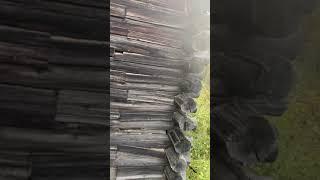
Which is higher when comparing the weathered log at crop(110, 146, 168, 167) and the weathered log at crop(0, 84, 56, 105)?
the weathered log at crop(0, 84, 56, 105)

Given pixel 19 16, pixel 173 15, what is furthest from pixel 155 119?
pixel 19 16

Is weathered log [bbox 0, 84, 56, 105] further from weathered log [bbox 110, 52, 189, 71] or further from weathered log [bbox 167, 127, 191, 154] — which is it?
weathered log [bbox 167, 127, 191, 154]

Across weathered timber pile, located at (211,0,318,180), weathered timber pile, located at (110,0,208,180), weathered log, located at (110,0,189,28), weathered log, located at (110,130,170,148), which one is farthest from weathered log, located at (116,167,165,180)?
weathered timber pile, located at (211,0,318,180)

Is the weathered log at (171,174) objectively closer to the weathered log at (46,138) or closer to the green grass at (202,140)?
the green grass at (202,140)

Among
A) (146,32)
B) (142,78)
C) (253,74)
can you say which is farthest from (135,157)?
(253,74)

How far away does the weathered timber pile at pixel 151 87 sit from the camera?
69.6 inches

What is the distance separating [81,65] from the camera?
774 millimetres

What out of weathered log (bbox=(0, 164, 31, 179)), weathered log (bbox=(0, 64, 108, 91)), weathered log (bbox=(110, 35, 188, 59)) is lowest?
weathered log (bbox=(0, 164, 31, 179))

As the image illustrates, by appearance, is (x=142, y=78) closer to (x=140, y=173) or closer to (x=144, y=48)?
(x=144, y=48)

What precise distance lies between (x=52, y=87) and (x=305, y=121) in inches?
21.1

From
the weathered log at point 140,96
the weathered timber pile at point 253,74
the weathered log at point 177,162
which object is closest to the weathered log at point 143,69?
the weathered log at point 140,96

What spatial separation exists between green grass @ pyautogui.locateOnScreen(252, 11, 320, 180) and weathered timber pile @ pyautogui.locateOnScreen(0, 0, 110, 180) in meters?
0.44

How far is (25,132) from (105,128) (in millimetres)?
178

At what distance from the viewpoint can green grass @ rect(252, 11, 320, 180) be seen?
450 millimetres
